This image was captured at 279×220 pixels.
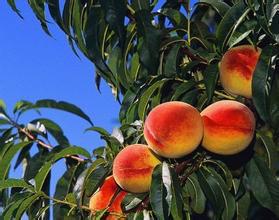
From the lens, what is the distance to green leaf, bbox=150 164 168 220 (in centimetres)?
112

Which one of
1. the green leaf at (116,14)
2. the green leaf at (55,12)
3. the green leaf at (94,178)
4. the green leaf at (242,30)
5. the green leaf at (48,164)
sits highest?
the green leaf at (55,12)

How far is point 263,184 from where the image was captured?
126cm

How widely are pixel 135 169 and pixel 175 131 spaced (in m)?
0.11

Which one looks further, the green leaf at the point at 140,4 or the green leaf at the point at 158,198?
the green leaf at the point at 140,4

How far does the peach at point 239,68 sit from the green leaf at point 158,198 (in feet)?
0.78

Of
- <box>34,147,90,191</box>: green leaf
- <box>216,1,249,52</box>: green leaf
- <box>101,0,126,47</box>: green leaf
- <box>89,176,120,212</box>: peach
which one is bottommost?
<box>89,176,120,212</box>: peach

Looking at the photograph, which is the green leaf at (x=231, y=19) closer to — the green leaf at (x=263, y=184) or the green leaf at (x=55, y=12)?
the green leaf at (x=263, y=184)

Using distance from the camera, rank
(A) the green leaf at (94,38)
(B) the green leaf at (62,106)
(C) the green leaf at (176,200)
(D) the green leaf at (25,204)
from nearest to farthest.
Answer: (C) the green leaf at (176,200) < (A) the green leaf at (94,38) < (D) the green leaf at (25,204) < (B) the green leaf at (62,106)

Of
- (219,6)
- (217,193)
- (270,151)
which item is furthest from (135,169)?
(219,6)

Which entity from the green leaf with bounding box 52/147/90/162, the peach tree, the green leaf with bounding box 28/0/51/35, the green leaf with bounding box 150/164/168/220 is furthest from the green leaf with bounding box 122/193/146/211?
the green leaf with bounding box 28/0/51/35

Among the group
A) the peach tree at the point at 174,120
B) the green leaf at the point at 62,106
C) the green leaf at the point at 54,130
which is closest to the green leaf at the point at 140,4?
the peach tree at the point at 174,120

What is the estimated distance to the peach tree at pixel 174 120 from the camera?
1179 millimetres

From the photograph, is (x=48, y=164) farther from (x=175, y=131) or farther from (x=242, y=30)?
(x=242, y=30)

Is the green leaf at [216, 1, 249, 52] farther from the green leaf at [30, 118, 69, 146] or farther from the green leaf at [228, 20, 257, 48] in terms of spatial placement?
the green leaf at [30, 118, 69, 146]
